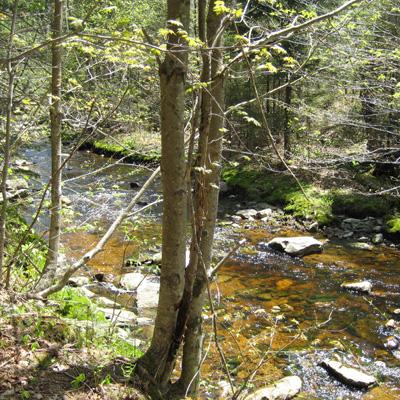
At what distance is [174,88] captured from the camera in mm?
3275

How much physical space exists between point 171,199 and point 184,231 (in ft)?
0.93

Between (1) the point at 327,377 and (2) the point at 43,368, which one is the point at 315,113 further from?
(2) the point at 43,368

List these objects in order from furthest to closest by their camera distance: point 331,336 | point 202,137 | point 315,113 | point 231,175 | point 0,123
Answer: point 231,175, point 315,113, point 0,123, point 331,336, point 202,137

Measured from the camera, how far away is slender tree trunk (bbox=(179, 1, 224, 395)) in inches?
144

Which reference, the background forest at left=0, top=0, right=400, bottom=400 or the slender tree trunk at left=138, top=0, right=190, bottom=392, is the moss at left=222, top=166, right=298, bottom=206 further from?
the slender tree trunk at left=138, top=0, right=190, bottom=392

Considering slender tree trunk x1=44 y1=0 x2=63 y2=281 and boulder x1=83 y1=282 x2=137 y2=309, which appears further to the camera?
boulder x1=83 y1=282 x2=137 y2=309

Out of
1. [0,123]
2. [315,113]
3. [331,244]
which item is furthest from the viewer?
[315,113]

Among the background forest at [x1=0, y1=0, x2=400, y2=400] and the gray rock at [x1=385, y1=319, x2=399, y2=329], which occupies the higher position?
the background forest at [x1=0, y1=0, x2=400, y2=400]

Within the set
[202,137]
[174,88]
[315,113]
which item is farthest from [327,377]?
[315,113]

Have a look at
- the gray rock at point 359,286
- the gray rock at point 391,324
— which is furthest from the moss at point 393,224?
the gray rock at point 391,324

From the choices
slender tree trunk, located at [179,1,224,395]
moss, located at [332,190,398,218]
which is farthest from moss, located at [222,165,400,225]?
slender tree trunk, located at [179,1,224,395]

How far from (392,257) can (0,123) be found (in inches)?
365

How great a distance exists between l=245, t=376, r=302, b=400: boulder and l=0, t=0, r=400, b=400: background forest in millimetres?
25

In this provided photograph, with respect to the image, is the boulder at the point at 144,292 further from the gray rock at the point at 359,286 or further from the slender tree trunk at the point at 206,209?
Answer: the gray rock at the point at 359,286
